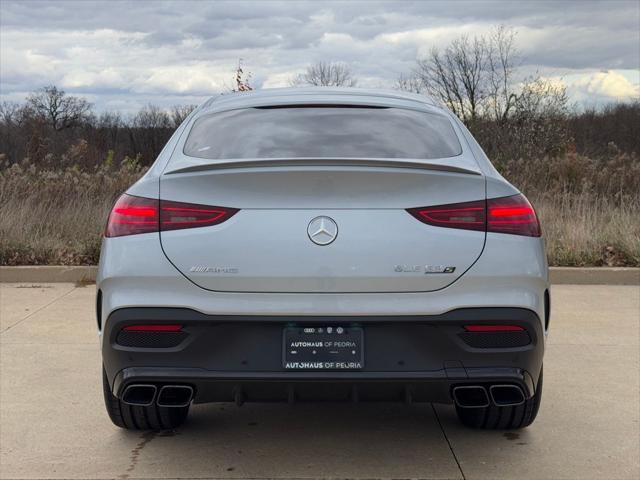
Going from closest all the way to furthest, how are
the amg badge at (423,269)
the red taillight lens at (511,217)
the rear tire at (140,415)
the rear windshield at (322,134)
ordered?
1. the amg badge at (423,269)
2. the red taillight lens at (511,217)
3. the rear windshield at (322,134)
4. the rear tire at (140,415)

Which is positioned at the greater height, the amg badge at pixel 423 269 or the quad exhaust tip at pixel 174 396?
the amg badge at pixel 423 269

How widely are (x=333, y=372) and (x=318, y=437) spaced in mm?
965

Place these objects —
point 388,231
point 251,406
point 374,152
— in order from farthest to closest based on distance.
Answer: point 251,406 → point 374,152 → point 388,231

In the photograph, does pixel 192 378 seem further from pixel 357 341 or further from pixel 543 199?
pixel 543 199

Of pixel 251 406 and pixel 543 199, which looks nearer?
pixel 251 406

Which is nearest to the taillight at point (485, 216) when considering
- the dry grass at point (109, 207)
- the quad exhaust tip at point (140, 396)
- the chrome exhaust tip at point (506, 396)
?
the chrome exhaust tip at point (506, 396)

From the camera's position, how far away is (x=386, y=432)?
147 inches

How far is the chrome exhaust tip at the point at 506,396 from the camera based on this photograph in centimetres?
301

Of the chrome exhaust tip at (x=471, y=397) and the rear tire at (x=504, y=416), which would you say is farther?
the rear tire at (x=504, y=416)

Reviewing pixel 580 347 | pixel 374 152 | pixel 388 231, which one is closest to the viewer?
pixel 388 231

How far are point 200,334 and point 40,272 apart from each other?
562 centimetres

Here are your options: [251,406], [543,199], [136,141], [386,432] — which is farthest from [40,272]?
[136,141]

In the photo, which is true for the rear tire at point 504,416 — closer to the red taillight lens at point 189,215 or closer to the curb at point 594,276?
the red taillight lens at point 189,215

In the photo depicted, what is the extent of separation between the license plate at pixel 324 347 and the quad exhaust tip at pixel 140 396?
24.3 inches
